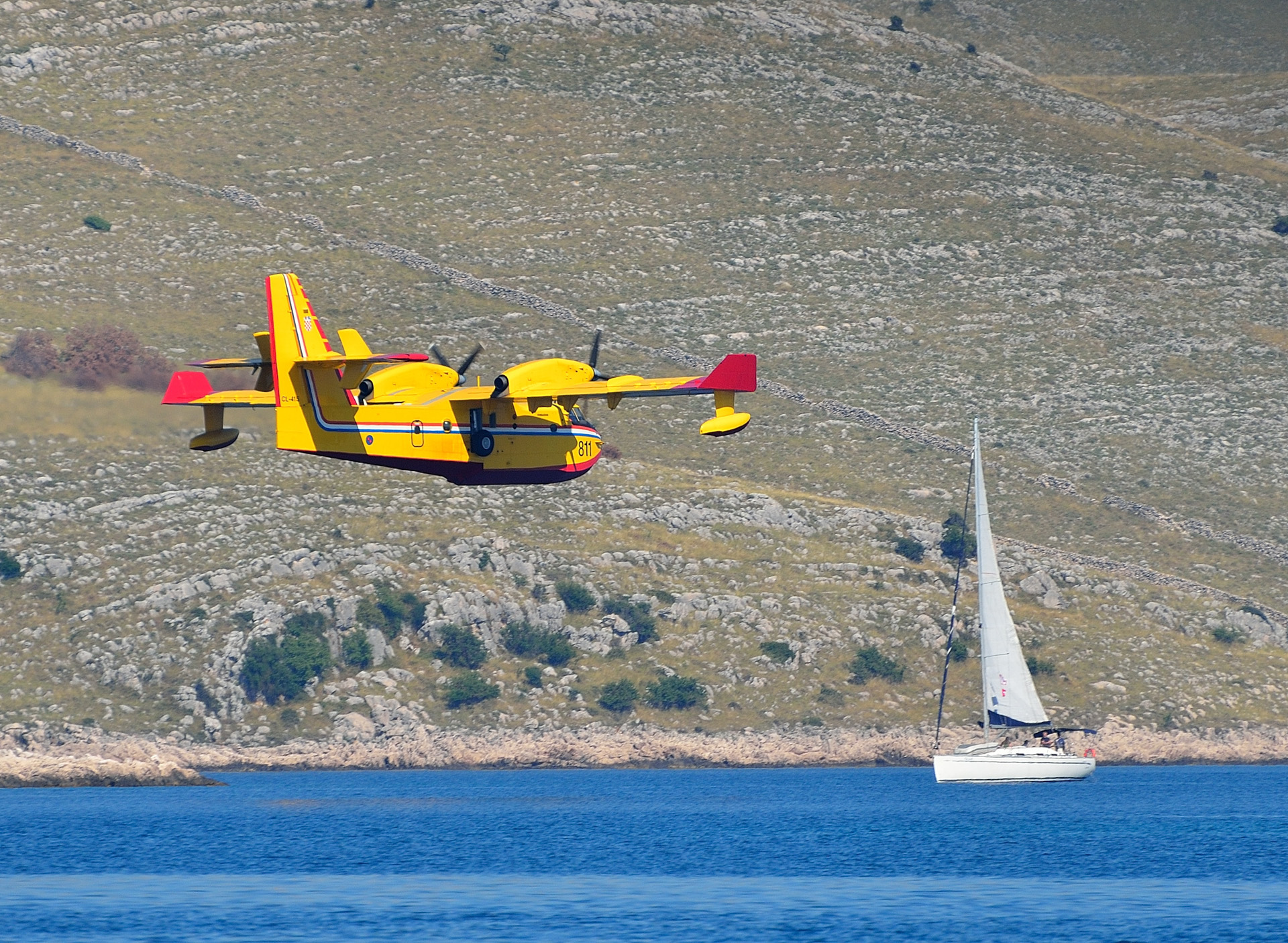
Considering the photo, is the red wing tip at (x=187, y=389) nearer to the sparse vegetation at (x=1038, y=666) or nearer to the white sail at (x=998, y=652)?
the white sail at (x=998, y=652)

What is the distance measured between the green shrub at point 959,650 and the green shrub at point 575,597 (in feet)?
108

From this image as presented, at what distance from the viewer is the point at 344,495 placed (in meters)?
173

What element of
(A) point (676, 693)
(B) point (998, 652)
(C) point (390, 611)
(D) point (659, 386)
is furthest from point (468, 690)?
(D) point (659, 386)

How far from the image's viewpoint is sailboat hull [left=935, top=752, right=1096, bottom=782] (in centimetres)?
13662

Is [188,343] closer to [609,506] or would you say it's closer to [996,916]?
[609,506]

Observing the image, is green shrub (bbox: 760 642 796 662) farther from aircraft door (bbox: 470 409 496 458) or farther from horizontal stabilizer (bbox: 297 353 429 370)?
horizontal stabilizer (bbox: 297 353 429 370)

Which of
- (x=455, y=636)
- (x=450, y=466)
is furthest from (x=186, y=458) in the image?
(x=450, y=466)

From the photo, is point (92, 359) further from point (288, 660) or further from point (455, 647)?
point (455, 647)

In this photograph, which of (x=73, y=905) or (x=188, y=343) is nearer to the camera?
(x=73, y=905)

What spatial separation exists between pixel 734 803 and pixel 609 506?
35857 mm

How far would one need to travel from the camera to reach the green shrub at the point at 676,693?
161 meters

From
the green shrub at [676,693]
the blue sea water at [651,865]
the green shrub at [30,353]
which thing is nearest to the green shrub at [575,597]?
the green shrub at [676,693]

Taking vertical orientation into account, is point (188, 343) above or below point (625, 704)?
above

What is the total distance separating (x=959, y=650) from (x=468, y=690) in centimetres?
4487
